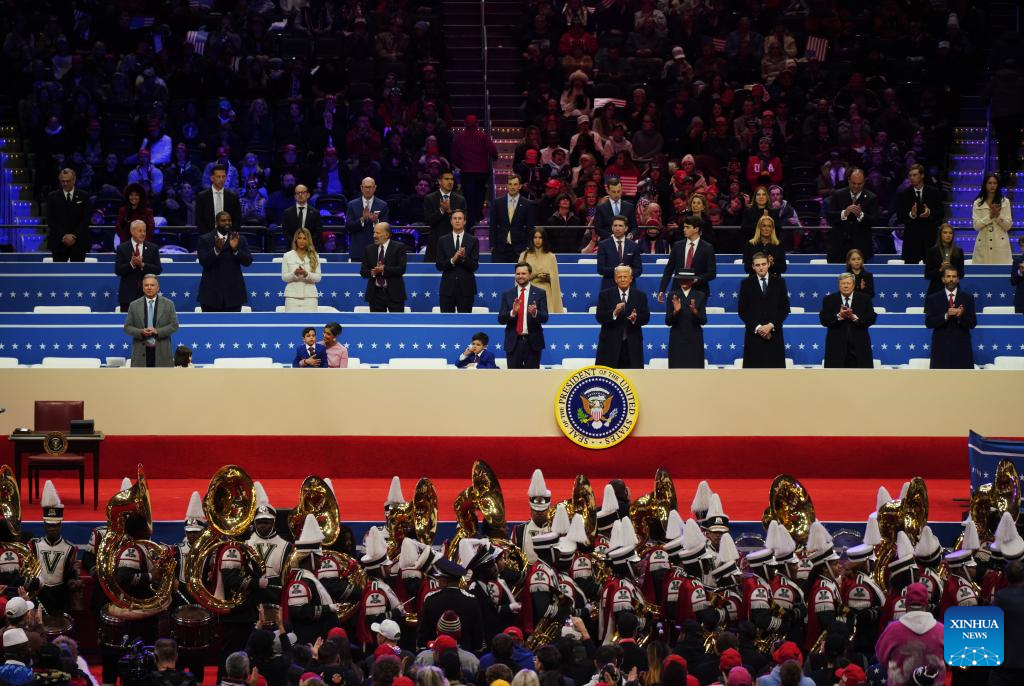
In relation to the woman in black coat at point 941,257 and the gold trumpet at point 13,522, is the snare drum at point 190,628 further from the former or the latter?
the woman in black coat at point 941,257

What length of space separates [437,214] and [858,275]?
546 cm

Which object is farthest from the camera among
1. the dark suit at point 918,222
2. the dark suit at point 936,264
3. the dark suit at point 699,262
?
the dark suit at point 918,222

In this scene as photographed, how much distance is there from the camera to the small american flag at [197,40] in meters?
23.1

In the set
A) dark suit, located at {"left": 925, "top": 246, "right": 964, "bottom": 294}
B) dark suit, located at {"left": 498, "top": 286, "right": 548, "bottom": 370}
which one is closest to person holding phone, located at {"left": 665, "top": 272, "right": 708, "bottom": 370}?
dark suit, located at {"left": 498, "top": 286, "right": 548, "bottom": 370}

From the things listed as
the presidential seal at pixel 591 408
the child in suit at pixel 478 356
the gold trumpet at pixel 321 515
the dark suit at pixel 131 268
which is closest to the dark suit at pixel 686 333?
the presidential seal at pixel 591 408

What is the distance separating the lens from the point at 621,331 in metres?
15.9

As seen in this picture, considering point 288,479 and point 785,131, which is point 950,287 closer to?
point 785,131

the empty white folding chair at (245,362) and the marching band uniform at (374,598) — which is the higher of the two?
the empty white folding chair at (245,362)

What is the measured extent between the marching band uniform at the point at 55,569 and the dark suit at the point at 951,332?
9801mm

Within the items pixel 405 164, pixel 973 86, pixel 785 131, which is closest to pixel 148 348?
pixel 405 164

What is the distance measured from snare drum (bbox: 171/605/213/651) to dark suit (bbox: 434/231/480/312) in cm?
816

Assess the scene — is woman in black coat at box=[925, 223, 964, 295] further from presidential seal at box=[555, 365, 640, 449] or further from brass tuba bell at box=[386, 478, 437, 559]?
brass tuba bell at box=[386, 478, 437, 559]

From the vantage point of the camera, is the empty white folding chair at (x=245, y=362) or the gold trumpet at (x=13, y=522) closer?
the gold trumpet at (x=13, y=522)

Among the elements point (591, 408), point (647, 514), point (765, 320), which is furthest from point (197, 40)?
point (647, 514)
